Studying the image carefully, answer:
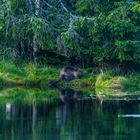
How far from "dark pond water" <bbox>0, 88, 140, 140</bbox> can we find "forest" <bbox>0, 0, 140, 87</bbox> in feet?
33.4

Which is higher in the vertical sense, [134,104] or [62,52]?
[62,52]

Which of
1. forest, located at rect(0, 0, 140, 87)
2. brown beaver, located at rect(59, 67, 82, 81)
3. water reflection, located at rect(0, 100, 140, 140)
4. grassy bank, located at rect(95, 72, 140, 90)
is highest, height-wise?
forest, located at rect(0, 0, 140, 87)

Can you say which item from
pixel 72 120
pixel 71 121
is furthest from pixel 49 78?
pixel 71 121

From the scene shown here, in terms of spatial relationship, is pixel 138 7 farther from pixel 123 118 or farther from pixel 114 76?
pixel 123 118

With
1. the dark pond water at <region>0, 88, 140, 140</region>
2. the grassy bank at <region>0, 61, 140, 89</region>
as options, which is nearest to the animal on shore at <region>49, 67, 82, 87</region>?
the grassy bank at <region>0, 61, 140, 89</region>

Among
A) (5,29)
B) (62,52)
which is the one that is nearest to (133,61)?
(62,52)

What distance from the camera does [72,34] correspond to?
4341 cm

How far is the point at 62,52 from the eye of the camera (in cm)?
4534

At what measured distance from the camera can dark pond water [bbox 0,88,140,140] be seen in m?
22.3

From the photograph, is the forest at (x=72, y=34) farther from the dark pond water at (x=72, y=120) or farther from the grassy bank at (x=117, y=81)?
the dark pond water at (x=72, y=120)

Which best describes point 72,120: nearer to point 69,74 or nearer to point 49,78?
point 69,74

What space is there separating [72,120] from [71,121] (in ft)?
1.03

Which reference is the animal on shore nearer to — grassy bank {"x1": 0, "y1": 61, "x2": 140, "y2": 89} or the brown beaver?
the brown beaver

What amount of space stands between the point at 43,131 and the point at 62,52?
22391 mm
